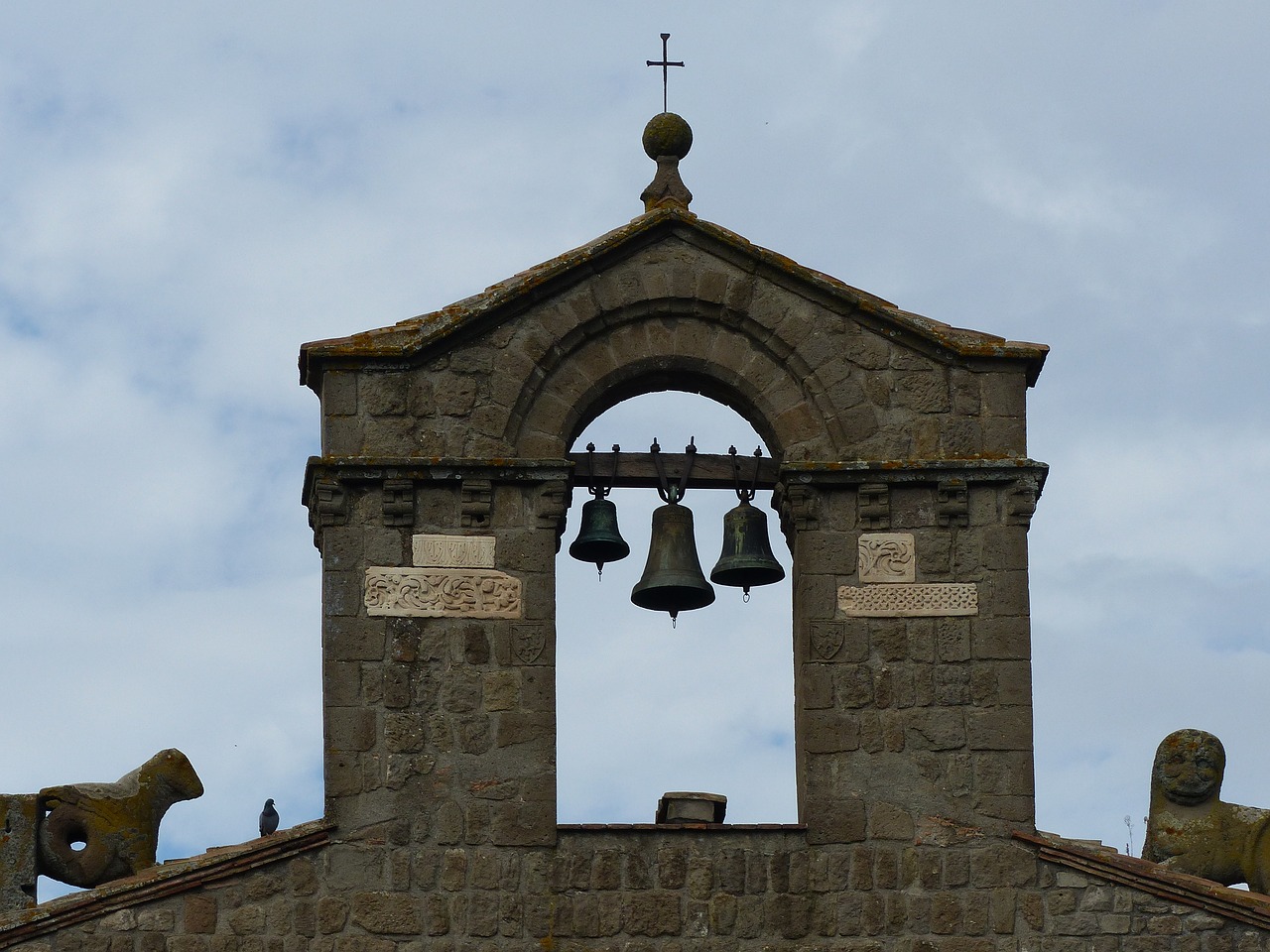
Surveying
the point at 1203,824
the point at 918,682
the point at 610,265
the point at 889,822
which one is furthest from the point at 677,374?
the point at 1203,824

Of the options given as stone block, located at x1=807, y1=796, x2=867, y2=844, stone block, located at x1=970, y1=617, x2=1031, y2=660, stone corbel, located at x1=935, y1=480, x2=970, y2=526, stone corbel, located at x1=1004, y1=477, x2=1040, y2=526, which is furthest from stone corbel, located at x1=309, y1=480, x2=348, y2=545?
stone corbel, located at x1=1004, y1=477, x2=1040, y2=526

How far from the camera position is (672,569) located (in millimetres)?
23406

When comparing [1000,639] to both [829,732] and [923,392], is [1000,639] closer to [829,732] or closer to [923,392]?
[829,732]

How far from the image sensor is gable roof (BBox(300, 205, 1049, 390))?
22938mm

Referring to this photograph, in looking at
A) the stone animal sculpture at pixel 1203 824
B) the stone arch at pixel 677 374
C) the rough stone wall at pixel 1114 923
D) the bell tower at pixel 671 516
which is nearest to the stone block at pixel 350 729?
the bell tower at pixel 671 516

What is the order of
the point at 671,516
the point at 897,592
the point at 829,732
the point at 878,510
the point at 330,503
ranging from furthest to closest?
the point at 671,516 → the point at 878,510 → the point at 897,592 → the point at 330,503 → the point at 829,732

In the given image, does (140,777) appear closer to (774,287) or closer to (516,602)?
(516,602)

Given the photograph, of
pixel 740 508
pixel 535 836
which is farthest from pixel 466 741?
pixel 740 508

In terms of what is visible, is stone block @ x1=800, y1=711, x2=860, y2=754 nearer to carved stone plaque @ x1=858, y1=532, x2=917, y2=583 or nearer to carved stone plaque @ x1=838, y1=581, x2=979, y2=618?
carved stone plaque @ x1=838, y1=581, x2=979, y2=618

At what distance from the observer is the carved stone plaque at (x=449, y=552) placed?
22.6 m

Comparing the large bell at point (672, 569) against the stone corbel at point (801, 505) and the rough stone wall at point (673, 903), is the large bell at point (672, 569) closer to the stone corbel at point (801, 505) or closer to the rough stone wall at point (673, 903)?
the stone corbel at point (801, 505)

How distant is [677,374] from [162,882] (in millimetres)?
4348

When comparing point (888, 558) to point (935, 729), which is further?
point (888, 558)

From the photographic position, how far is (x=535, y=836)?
871 inches
